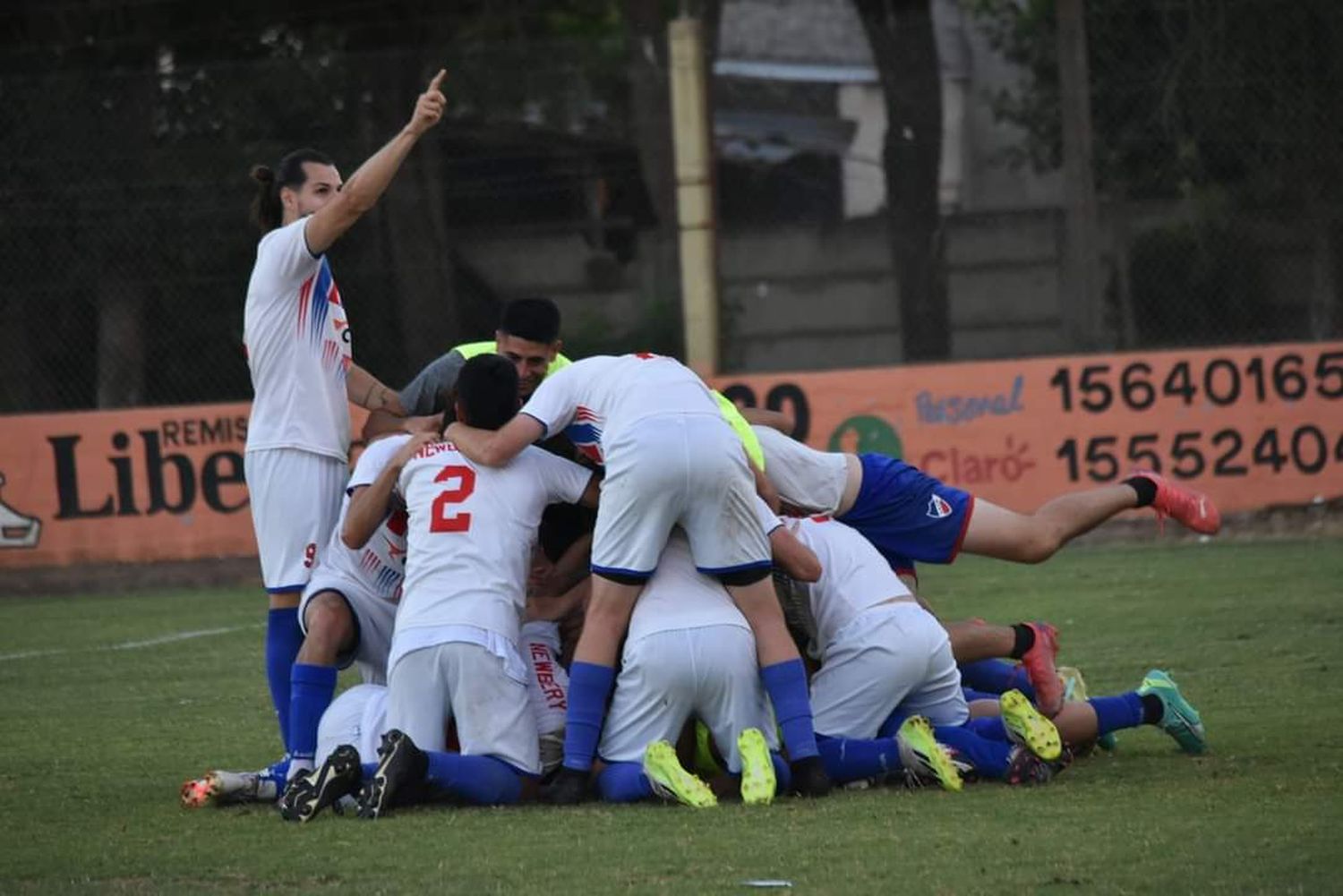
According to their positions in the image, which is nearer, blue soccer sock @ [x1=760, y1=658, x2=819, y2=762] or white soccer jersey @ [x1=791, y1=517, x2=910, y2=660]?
blue soccer sock @ [x1=760, y1=658, x2=819, y2=762]

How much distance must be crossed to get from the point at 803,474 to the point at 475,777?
62.5 inches

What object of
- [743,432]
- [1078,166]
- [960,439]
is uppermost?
[1078,166]

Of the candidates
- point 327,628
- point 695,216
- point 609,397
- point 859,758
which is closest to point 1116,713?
point 859,758

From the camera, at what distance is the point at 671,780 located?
6250 mm

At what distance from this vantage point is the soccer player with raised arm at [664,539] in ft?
21.0

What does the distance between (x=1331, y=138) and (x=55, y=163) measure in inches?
396

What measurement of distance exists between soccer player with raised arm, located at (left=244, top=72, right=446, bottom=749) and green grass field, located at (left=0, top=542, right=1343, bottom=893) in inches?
31.8

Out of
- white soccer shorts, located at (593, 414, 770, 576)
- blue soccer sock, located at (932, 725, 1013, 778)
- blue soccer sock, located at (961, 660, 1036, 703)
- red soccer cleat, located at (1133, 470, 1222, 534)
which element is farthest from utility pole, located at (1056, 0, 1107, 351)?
white soccer shorts, located at (593, 414, 770, 576)

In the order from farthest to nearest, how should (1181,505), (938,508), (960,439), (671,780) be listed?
(960,439) → (1181,505) → (938,508) → (671,780)

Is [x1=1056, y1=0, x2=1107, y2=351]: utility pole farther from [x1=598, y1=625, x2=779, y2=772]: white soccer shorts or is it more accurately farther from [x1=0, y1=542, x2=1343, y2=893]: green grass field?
[x1=598, y1=625, x2=779, y2=772]: white soccer shorts

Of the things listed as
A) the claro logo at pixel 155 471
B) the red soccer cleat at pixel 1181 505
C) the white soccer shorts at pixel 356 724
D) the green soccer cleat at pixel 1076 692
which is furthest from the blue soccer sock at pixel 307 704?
the claro logo at pixel 155 471

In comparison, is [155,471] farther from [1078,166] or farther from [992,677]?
[992,677]

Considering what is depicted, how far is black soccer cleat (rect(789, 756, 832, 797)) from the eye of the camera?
632cm

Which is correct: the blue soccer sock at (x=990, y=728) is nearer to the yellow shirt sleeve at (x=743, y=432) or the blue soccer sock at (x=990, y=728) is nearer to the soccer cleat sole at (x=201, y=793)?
the yellow shirt sleeve at (x=743, y=432)
